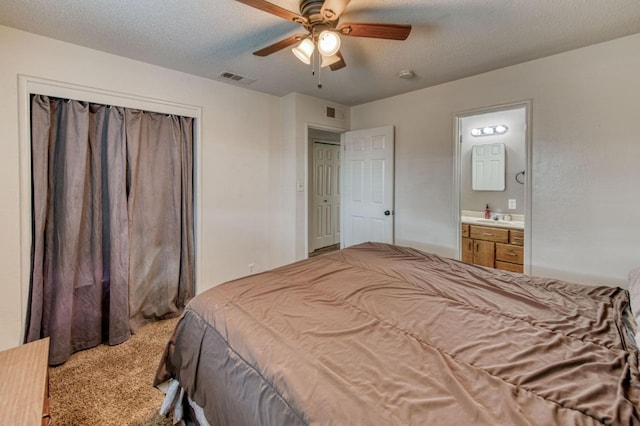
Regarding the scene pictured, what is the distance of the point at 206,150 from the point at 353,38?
1.73 metres

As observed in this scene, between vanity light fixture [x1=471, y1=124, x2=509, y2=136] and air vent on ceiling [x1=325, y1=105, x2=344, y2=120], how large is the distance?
1.89 metres

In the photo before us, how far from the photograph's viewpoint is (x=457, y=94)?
2998 mm

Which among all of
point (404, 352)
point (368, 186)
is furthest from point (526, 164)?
point (404, 352)

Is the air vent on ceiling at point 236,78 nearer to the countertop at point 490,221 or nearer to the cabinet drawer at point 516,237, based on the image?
the countertop at point 490,221

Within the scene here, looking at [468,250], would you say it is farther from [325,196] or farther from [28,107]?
[28,107]

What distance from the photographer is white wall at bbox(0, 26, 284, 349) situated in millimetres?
2021

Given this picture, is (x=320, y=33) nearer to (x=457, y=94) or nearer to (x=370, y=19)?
(x=370, y=19)

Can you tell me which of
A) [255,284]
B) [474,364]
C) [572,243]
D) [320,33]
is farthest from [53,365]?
[572,243]

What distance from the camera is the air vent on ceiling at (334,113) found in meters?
3.71

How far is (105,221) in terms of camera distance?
8.08 feet

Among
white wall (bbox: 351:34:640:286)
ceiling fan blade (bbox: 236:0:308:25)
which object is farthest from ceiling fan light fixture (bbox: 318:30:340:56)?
white wall (bbox: 351:34:640:286)

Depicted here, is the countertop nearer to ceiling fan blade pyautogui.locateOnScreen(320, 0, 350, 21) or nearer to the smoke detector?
the smoke detector

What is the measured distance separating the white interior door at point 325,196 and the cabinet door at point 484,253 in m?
2.62

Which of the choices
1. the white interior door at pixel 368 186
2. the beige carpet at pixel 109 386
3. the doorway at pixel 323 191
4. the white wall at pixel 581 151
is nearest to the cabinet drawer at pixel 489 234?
the white wall at pixel 581 151
